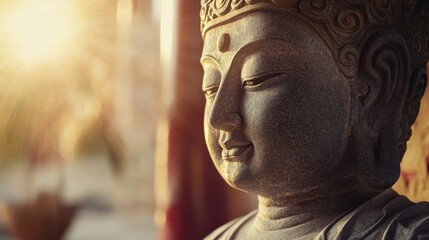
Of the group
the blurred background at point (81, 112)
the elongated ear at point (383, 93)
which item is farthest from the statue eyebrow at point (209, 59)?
the blurred background at point (81, 112)

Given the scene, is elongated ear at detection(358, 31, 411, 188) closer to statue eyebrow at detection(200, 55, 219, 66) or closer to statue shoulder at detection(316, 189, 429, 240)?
statue shoulder at detection(316, 189, 429, 240)

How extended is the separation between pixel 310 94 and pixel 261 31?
0.54 feet

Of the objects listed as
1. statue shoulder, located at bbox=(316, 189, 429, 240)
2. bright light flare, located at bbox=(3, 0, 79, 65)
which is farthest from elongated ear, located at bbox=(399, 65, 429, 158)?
bright light flare, located at bbox=(3, 0, 79, 65)

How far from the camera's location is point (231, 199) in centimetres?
302

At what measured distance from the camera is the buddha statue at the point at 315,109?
1.61 metres

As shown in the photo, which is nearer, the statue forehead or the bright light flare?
the statue forehead

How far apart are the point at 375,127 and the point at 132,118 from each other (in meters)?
3.49

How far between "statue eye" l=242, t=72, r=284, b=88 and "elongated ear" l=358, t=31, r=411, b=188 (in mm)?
188

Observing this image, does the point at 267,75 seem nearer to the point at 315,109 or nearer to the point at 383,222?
the point at 315,109

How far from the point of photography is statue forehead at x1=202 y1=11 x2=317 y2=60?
1.63 meters

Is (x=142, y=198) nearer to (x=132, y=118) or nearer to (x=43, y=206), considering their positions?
(x=132, y=118)

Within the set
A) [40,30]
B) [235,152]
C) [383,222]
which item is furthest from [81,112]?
[383,222]

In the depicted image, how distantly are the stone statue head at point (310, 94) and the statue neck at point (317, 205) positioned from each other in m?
0.02

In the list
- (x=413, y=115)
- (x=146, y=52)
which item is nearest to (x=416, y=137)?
(x=413, y=115)
